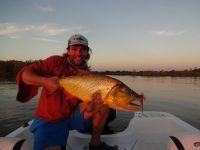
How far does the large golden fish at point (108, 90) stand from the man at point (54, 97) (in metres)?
0.28

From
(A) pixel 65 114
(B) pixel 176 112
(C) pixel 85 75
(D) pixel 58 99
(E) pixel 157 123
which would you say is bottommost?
(B) pixel 176 112

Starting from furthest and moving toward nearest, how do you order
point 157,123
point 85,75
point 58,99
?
point 157,123 → point 58,99 → point 85,75

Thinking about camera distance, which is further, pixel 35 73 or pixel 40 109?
→ pixel 40 109

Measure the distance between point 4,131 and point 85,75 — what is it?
18.2 feet

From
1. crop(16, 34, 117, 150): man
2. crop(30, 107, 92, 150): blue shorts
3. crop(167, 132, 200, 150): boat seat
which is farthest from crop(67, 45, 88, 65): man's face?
crop(167, 132, 200, 150): boat seat

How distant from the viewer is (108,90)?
2881 mm

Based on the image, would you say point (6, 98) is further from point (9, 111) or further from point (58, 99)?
point (58, 99)

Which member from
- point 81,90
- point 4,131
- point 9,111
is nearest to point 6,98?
point 9,111

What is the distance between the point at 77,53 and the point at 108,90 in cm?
104

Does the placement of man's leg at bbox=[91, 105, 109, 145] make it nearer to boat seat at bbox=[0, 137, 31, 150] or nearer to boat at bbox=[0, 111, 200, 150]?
boat at bbox=[0, 111, 200, 150]

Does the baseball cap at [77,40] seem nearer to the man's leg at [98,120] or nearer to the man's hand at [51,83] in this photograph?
the man's hand at [51,83]

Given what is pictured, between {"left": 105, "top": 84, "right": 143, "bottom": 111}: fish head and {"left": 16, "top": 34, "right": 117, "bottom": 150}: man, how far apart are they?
0.49 metres

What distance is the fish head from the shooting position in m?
2.86

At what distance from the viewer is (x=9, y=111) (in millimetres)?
10430
